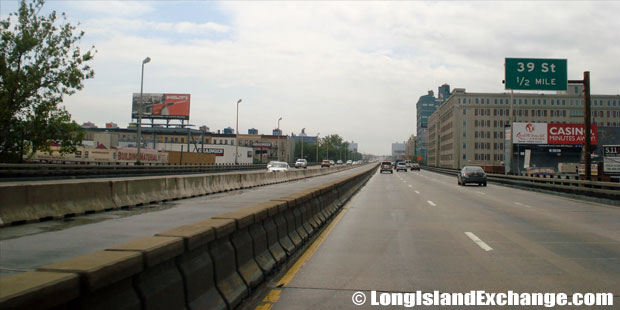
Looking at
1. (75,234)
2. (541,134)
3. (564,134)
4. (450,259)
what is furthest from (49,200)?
(564,134)

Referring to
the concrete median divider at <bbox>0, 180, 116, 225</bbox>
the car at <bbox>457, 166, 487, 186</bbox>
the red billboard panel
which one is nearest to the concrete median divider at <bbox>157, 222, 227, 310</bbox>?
the concrete median divider at <bbox>0, 180, 116, 225</bbox>

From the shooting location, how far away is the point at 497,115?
13212cm

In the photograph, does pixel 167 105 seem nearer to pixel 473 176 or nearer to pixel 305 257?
pixel 473 176

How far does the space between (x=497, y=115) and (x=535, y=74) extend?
371 ft

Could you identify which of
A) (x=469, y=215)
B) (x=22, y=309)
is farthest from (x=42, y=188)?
(x=469, y=215)

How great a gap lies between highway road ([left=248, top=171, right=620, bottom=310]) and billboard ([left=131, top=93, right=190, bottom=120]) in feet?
269

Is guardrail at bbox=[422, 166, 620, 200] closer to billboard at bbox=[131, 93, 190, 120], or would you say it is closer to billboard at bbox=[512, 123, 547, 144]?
billboard at bbox=[512, 123, 547, 144]

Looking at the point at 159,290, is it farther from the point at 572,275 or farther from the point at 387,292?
the point at 572,275

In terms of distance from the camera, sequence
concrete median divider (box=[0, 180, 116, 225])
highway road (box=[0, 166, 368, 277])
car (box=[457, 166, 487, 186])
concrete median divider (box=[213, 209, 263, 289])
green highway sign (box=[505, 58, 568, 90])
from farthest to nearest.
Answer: car (box=[457, 166, 487, 186]) → green highway sign (box=[505, 58, 568, 90]) → concrete median divider (box=[0, 180, 116, 225]) → highway road (box=[0, 166, 368, 277]) → concrete median divider (box=[213, 209, 263, 289])

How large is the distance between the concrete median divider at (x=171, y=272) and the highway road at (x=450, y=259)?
1.47 feet

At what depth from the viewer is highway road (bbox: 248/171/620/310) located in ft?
19.4

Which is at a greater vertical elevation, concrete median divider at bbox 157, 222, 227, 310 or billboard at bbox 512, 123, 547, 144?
billboard at bbox 512, 123, 547, 144

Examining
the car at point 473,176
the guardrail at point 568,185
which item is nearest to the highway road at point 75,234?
the guardrail at point 568,185

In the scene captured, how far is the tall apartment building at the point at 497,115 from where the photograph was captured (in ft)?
430
